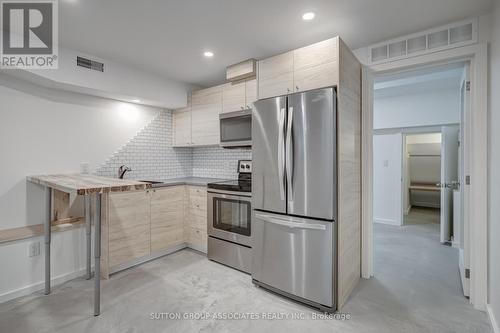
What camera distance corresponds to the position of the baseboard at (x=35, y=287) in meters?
2.27

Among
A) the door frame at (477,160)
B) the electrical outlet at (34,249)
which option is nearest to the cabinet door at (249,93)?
the door frame at (477,160)

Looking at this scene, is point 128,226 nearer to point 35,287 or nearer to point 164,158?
point 35,287

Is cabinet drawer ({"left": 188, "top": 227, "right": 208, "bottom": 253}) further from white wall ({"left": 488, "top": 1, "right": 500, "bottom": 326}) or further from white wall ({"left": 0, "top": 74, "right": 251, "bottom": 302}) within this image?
white wall ({"left": 488, "top": 1, "right": 500, "bottom": 326})

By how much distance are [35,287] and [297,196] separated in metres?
2.83

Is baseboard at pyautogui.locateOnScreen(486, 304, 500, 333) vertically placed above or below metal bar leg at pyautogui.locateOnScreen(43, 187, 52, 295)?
below

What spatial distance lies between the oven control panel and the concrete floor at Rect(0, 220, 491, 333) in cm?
136

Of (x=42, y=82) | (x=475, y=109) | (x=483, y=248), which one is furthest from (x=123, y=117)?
(x=483, y=248)

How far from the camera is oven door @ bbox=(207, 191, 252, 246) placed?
2.79 metres

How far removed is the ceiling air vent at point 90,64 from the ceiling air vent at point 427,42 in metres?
3.18

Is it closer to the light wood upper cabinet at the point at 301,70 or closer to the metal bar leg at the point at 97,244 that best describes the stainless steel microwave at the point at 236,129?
the light wood upper cabinet at the point at 301,70

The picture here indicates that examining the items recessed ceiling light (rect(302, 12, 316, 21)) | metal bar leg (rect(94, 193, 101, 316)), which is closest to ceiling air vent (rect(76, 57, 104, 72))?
metal bar leg (rect(94, 193, 101, 316))

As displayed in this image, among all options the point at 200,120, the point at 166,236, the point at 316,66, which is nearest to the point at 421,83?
the point at 316,66

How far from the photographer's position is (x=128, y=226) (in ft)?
9.47

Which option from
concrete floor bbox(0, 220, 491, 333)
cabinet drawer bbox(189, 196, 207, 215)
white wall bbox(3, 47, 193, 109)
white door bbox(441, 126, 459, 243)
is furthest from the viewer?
white door bbox(441, 126, 459, 243)
